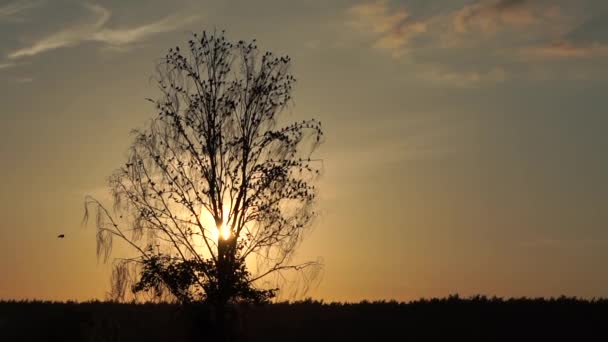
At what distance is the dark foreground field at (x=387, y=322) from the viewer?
4212 centimetres

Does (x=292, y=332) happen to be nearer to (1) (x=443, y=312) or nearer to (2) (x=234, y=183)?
(1) (x=443, y=312)

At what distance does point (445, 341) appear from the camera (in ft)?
141

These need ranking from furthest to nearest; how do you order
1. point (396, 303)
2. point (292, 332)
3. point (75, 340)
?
point (396, 303) < point (292, 332) < point (75, 340)

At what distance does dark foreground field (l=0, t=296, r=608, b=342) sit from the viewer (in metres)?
42.1

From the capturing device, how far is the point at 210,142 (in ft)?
124

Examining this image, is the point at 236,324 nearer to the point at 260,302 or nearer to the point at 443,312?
the point at 260,302

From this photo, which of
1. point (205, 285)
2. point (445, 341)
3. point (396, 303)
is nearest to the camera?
point (205, 285)

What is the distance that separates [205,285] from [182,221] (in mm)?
3029

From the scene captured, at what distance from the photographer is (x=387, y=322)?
152 ft

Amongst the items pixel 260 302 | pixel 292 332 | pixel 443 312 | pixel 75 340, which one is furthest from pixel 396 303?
pixel 75 340

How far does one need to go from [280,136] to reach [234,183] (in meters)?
2.75

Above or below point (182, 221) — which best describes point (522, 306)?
below

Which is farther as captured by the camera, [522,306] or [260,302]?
[522,306]

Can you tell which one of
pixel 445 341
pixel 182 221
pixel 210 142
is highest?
pixel 210 142
